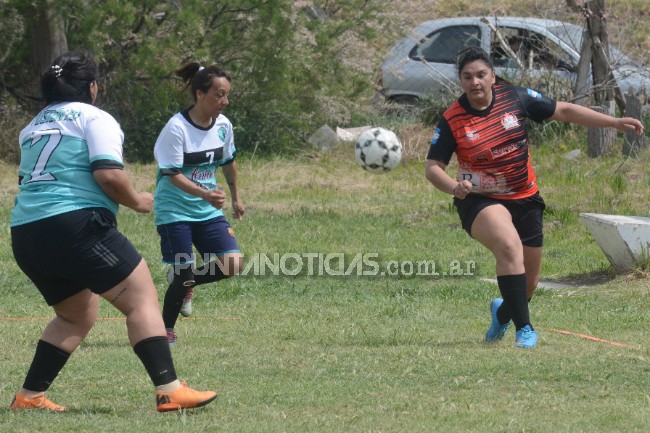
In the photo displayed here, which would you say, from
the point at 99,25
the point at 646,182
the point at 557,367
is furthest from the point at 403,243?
the point at 99,25

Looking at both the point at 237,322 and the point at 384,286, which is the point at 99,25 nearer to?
the point at 384,286

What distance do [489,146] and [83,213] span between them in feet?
9.38

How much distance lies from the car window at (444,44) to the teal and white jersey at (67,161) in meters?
12.9

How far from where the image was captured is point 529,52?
16.4 meters

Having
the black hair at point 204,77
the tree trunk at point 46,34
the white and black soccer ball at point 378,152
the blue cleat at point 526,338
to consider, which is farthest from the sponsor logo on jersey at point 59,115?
the tree trunk at point 46,34

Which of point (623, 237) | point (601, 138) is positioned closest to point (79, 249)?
point (623, 237)

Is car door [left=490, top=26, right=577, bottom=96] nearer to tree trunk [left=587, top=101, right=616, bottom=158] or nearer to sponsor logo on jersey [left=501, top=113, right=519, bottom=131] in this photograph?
tree trunk [left=587, top=101, right=616, bottom=158]

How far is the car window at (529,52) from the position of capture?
16203 millimetres

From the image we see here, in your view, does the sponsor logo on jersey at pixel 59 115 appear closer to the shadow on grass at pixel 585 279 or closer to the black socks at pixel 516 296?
the black socks at pixel 516 296

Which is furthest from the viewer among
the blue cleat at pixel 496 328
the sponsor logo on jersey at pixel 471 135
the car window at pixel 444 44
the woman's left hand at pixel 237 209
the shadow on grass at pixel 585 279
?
the car window at pixel 444 44

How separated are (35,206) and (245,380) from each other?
157 cm

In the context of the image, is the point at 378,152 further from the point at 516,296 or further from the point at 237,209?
the point at 516,296

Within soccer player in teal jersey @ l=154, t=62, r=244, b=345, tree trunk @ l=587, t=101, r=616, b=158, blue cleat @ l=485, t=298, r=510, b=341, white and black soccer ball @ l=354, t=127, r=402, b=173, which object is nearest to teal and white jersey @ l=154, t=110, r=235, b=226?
soccer player in teal jersey @ l=154, t=62, r=244, b=345

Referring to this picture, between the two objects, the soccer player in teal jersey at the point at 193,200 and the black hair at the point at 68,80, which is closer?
the black hair at the point at 68,80
